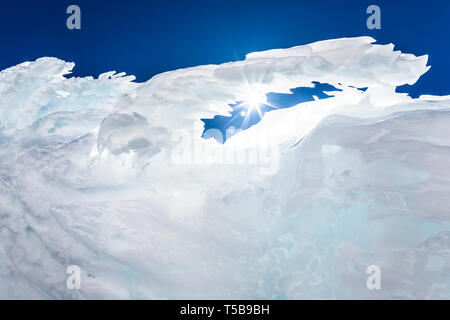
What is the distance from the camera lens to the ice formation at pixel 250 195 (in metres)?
4.78

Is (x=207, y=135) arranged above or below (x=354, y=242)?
above

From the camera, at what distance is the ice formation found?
478 centimetres

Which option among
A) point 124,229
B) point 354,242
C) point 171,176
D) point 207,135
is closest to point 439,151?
point 354,242

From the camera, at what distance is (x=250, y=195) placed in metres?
5.39

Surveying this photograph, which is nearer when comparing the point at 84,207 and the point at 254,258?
the point at 254,258

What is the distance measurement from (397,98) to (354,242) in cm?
282

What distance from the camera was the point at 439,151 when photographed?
499cm

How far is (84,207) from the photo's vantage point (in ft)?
18.6

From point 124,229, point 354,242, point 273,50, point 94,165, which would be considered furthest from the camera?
point 94,165
